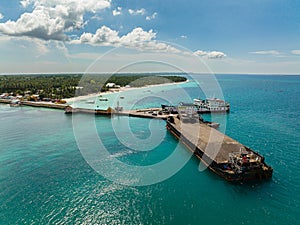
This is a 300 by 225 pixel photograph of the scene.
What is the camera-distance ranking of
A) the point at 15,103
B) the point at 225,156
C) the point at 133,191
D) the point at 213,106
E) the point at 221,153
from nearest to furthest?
the point at 133,191, the point at 225,156, the point at 221,153, the point at 213,106, the point at 15,103

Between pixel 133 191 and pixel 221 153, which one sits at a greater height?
pixel 221 153

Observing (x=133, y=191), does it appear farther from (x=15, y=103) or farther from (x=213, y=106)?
(x=15, y=103)

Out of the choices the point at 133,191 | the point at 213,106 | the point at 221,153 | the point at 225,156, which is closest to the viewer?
the point at 133,191

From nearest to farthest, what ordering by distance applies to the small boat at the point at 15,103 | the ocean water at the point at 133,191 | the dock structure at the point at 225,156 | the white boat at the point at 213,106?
the ocean water at the point at 133,191 → the dock structure at the point at 225,156 → the white boat at the point at 213,106 → the small boat at the point at 15,103

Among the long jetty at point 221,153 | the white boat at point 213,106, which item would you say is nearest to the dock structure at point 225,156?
the long jetty at point 221,153

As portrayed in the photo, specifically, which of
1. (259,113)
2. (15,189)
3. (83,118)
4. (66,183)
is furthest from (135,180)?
(259,113)

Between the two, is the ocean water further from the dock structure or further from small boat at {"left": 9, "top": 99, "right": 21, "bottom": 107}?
small boat at {"left": 9, "top": 99, "right": 21, "bottom": 107}

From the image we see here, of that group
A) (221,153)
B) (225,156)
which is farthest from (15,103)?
(225,156)

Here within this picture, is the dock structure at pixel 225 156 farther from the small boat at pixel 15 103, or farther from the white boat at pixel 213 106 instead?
the small boat at pixel 15 103

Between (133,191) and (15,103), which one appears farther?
(15,103)
